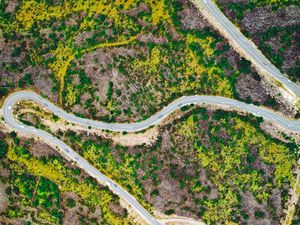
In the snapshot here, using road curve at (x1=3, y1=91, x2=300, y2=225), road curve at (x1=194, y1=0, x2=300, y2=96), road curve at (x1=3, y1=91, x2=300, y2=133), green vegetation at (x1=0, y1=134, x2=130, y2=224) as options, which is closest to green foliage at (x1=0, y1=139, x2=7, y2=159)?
green vegetation at (x1=0, y1=134, x2=130, y2=224)

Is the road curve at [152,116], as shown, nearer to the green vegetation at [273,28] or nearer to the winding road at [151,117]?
the winding road at [151,117]

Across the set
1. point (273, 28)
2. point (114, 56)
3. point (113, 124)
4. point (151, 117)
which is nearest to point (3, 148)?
point (113, 124)

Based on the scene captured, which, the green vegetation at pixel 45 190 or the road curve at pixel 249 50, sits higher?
the road curve at pixel 249 50

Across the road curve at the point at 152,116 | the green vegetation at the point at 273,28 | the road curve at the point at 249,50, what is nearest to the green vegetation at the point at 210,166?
the road curve at the point at 152,116

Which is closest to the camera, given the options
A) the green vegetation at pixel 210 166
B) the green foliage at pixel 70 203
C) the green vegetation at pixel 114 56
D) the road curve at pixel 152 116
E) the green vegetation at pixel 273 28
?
the green vegetation at pixel 273 28

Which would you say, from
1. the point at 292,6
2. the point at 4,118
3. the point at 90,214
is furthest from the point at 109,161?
the point at 292,6

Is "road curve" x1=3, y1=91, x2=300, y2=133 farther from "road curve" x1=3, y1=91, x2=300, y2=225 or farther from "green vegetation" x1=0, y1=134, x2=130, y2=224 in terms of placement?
"green vegetation" x1=0, y1=134, x2=130, y2=224

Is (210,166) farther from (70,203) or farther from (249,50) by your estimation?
(70,203)

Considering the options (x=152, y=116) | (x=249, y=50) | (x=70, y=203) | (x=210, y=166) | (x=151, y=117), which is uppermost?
(x=249, y=50)

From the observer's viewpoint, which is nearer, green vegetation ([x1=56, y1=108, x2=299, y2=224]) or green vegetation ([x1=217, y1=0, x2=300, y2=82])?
green vegetation ([x1=217, y1=0, x2=300, y2=82])
